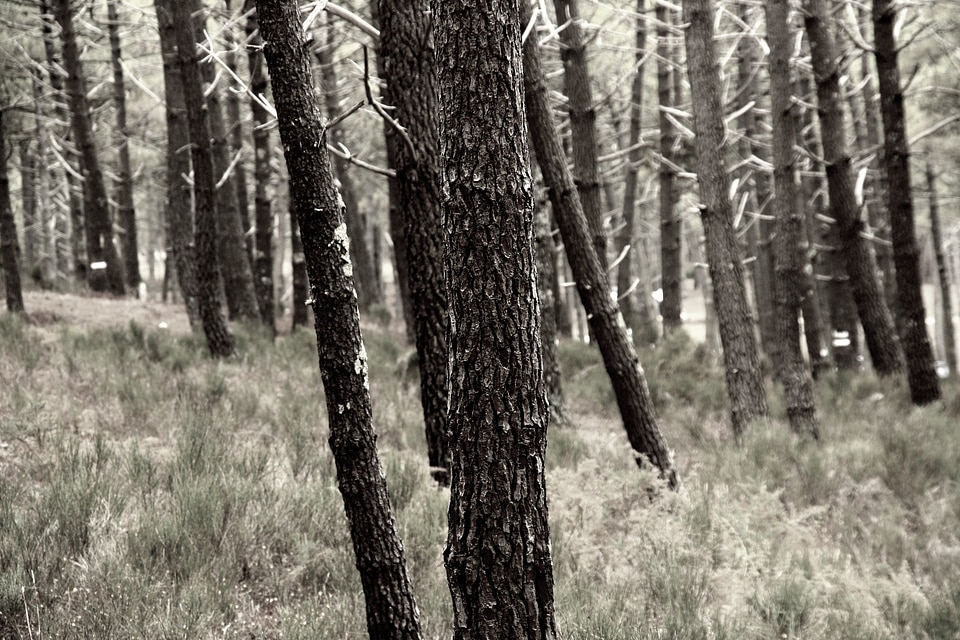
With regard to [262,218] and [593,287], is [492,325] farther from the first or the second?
[262,218]

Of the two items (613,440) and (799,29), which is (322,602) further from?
(799,29)

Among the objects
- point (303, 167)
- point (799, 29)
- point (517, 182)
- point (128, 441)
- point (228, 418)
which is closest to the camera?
point (517, 182)

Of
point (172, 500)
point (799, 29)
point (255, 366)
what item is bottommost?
point (172, 500)

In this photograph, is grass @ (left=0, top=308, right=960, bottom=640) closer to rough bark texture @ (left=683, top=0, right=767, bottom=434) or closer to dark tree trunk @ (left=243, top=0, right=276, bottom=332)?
rough bark texture @ (left=683, top=0, right=767, bottom=434)

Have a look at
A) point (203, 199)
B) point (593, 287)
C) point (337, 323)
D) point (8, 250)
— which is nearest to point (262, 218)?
point (203, 199)

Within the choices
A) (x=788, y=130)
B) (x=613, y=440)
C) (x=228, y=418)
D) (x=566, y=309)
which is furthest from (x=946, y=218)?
(x=228, y=418)

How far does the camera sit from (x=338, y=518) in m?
4.38

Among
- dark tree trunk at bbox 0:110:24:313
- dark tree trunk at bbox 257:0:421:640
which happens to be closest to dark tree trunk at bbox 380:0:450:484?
dark tree trunk at bbox 257:0:421:640

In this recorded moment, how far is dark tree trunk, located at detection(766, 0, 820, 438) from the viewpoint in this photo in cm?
802

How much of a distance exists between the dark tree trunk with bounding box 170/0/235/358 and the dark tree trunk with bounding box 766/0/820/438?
6280 mm

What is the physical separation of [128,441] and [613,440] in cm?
407

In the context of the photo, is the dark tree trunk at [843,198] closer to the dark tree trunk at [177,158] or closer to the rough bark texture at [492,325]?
the dark tree trunk at [177,158]

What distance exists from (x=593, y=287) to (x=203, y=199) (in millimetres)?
5226

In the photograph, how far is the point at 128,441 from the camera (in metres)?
5.43
